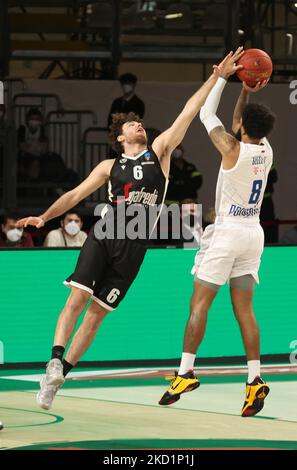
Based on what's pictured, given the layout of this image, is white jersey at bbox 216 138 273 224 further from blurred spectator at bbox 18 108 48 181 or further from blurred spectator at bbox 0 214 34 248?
blurred spectator at bbox 18 108 48 181

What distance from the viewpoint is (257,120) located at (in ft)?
33.1

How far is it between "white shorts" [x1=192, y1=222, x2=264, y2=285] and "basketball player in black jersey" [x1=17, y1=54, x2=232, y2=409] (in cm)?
62

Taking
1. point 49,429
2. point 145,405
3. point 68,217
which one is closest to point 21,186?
point 68,217

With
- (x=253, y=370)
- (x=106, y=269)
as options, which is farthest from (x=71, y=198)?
(x=253, y=370)

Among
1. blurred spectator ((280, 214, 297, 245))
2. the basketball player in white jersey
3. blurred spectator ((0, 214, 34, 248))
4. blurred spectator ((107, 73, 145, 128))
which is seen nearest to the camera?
the basketball player in white jersey

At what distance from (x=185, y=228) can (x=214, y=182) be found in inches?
195

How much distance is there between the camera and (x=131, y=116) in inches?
428

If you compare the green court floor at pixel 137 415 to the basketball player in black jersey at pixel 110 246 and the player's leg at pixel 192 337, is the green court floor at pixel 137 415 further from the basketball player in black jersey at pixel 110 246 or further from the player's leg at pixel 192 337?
the basketball player in black jersey at pixel 110 246

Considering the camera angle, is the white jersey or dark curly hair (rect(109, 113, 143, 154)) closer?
the white jersey

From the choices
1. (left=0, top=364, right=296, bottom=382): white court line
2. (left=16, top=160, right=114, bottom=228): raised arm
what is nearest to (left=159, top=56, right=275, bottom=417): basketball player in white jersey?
(left=16, top=160, right=114, bottom=228): raised arm

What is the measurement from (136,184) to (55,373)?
1.62 m

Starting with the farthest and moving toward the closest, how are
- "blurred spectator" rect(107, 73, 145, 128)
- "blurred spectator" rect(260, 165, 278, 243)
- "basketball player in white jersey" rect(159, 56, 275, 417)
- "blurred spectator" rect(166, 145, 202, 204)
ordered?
"blurred spectator" rect(107, 73, 145, 128) → "blurred spectator" rect(260, 165, 278, 243) → "blurred spectator" rect(166, 145, 202, 204) → "basketball player in white jersey" rect(159, 56, 275, 417)

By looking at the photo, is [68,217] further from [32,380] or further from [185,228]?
[32,380]

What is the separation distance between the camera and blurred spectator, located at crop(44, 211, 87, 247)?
15.7m
